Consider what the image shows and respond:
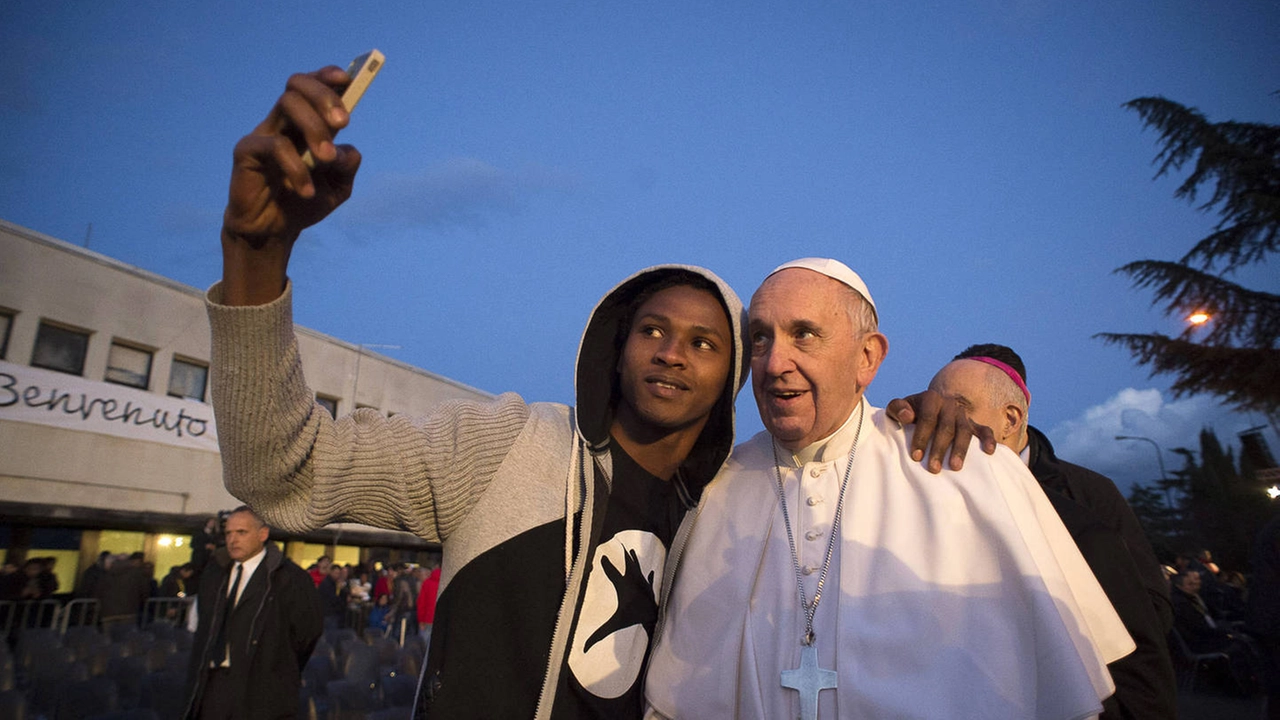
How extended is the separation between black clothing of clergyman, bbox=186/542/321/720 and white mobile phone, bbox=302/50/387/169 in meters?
5.31

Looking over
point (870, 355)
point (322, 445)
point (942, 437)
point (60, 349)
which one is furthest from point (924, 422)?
point (60, 349)

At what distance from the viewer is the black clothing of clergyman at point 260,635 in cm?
530

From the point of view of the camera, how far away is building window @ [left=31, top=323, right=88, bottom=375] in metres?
18.5

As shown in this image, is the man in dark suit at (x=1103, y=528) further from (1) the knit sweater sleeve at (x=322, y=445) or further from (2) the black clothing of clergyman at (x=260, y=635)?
(2) the black clothing of clergyman at (x=260, y=635)

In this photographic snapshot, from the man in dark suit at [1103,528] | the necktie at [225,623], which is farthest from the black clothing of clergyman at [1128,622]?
the necktie at [225,623]

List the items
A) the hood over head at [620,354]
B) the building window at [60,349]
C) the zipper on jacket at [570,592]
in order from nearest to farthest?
the zipper on jacket at [570,592]
the hood over head at [620,354]
the building window at [60,349]

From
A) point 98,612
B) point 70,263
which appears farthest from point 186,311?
point 98,612

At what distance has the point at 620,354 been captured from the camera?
9.25 feet

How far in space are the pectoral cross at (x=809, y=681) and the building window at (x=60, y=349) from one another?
22.4 meters

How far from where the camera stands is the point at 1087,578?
2.11 m

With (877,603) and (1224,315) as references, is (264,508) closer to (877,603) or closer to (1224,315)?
(877,603)

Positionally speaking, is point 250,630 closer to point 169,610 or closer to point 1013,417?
point 1013,417

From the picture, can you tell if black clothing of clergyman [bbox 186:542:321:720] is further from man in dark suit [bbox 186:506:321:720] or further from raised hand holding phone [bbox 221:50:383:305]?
raised hand holding phone [bbox 221:50:383:305]

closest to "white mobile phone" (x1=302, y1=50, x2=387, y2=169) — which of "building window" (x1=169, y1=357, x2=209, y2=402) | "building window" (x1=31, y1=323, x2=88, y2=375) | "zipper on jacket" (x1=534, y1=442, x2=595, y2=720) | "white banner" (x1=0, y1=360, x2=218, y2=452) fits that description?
"zipper on jacket" (x1=534, y1=442, x2=595, y2=720)
